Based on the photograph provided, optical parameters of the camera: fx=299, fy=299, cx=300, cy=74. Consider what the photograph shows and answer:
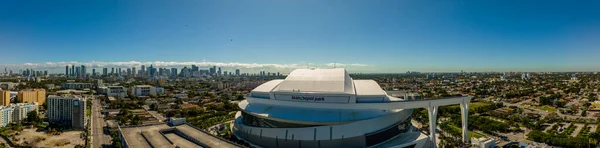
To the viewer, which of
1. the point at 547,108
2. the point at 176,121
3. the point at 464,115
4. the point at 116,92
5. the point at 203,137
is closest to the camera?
the point at 203,137

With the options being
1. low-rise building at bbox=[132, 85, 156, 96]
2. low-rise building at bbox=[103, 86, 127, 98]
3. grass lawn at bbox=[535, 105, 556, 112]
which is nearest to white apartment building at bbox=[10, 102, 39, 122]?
low-rise building at bbox=[103, 86, 127, 98]

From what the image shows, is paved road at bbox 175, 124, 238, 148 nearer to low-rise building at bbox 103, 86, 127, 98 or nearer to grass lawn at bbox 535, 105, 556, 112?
grass lawn at bbox 535, 105, 556, 112

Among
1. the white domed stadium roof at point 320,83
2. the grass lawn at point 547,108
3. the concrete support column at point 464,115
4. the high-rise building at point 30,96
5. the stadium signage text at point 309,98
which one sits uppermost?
the white domed stadium roof at point 320,83

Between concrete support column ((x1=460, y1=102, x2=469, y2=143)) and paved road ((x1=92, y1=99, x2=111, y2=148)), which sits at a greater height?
concrete support column ((x1=460, y1=102, x2=469, y2=143))

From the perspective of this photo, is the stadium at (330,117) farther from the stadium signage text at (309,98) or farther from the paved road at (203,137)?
the paved road at (203,137)

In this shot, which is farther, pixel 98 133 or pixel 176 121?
pixel 98 133

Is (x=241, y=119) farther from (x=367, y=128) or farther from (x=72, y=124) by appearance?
(x=72, y=124)

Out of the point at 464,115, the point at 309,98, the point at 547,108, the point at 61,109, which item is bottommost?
the point at 547,108

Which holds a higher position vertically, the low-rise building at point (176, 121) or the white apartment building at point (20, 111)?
the low-rise building at point (176, 121)

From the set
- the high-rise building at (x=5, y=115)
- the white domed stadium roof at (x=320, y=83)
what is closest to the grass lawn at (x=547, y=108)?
the white domed stadium roof at (x=320, y=83)

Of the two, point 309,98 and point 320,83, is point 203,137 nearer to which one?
point 309,98

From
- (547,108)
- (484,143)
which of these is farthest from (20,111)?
(547,108)

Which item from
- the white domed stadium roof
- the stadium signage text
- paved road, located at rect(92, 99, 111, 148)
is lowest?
paved road, located at rect(92, 99, 111, 148)

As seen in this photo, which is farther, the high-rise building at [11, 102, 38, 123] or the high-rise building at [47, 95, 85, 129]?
the high-rise building at [11, 102, 38, 123]
